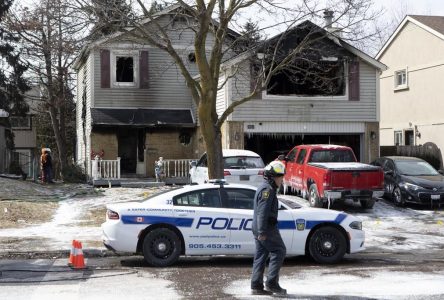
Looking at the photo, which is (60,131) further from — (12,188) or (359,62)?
(359,62)

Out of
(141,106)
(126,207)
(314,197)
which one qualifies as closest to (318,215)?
(126,207)

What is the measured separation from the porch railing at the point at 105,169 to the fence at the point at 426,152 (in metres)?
13.0

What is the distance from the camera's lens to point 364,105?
24812mm

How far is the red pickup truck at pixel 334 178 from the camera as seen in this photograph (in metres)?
17.6

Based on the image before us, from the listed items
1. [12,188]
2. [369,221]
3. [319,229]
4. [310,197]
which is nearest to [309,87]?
[310,197]

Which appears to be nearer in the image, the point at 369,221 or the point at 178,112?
the point at 369,221

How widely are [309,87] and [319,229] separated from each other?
1455 centimetres

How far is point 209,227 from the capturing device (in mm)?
10727

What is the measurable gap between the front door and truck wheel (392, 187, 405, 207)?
11593mm

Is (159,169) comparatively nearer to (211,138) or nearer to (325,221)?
(211,138)

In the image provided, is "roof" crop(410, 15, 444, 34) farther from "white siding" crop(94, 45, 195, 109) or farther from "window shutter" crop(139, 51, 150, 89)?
"window shutter" crop(139, 51, 150, 89)

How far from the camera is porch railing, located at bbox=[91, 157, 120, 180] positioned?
79.3ft

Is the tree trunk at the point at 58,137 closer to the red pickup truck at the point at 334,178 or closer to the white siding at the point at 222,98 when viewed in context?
the white siding at the point at 222,98

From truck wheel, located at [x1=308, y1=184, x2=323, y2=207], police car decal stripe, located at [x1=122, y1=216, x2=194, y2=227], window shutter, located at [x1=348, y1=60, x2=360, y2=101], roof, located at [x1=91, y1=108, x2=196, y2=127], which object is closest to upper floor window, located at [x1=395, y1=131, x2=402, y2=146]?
window shutter, located at [x1=348, y1=60, x2=360, y2=101]
